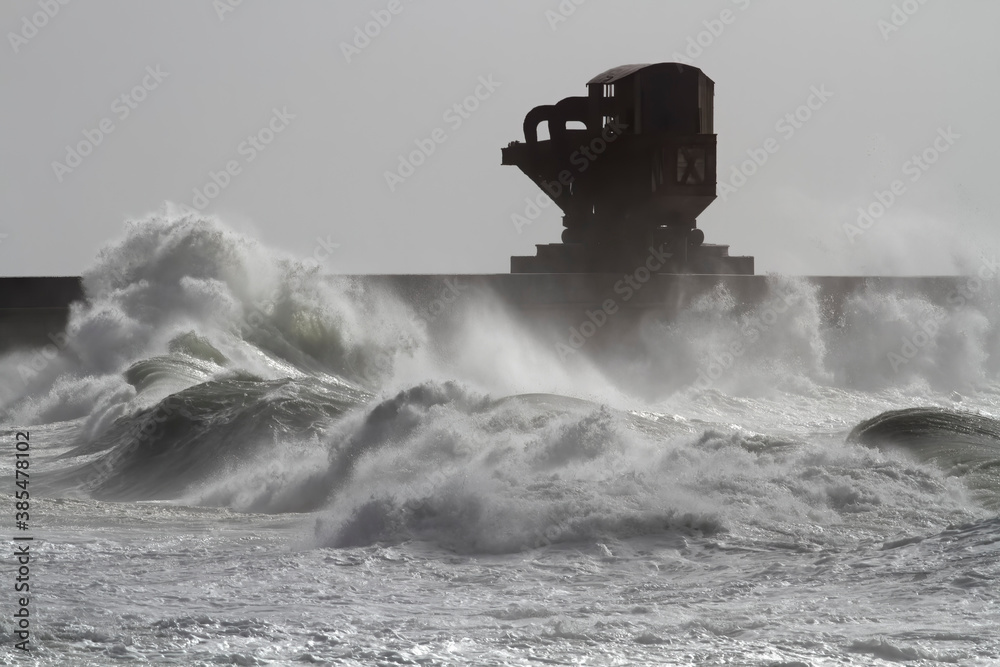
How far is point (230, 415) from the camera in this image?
437 inches

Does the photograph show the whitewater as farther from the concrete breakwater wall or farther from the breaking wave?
the concrete breakwater wall

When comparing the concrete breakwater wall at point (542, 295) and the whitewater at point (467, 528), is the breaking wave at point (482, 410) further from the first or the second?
the concrete breakwater wall at point (542, 295)

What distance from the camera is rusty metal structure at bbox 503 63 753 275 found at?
20.3 m

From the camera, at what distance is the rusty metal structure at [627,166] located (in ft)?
66.5

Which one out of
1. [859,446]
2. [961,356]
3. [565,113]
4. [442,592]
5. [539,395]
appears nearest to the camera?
[442,592]

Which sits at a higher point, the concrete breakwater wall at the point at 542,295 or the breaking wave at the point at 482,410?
the concrete breakwater wall at the point at 542,295

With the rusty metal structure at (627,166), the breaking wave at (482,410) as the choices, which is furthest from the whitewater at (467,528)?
the rusty metal structure at (627,166)

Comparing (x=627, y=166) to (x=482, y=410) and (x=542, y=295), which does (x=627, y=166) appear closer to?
(x=542, y=295)

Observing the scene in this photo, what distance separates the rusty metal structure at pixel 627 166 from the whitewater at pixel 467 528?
618 cm

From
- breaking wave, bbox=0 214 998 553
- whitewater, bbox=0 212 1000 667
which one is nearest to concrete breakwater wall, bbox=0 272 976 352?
breaking wave, bbox=0 214 998 553

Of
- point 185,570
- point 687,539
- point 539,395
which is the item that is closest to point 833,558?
point 687,539

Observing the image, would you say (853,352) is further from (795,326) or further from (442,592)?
(442,592)

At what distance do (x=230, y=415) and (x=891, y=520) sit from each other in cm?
617

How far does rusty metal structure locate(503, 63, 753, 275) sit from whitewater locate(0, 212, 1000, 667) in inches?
243
